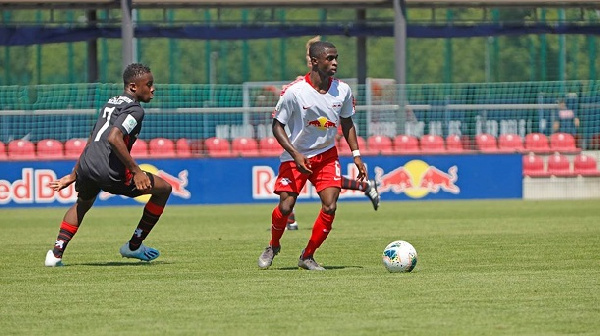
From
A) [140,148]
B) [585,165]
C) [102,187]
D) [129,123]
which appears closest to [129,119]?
[129,123]

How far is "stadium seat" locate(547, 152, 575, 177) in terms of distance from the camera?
26.7 meters

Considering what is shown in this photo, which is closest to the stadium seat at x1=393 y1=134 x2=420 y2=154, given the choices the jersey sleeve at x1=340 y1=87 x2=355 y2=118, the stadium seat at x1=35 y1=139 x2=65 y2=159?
the stadium seat at x1=35 y1=139 x2=65 y2=159

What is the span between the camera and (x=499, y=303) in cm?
827

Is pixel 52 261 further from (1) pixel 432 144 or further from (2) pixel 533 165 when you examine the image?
(2) pixel 533 165

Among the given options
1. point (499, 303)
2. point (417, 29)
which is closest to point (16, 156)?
point (417, 29)

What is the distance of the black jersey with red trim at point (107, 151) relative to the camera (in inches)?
447

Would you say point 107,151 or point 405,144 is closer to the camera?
point 107,151

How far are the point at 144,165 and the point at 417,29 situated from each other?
1125cm

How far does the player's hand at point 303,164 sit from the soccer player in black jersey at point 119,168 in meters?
1.53

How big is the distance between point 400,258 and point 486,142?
1750 centimetres

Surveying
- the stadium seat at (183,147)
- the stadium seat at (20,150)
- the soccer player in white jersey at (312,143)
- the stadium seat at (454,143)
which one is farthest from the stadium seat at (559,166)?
the soccer player in white jersey at (312,143)

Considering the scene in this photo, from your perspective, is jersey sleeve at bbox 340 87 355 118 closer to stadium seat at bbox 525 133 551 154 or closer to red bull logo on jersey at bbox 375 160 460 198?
red bull logo on jersey at bbox 375 160 460 198

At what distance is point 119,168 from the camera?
11.4 meters

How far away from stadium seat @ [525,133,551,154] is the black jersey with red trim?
1749 centimetres
